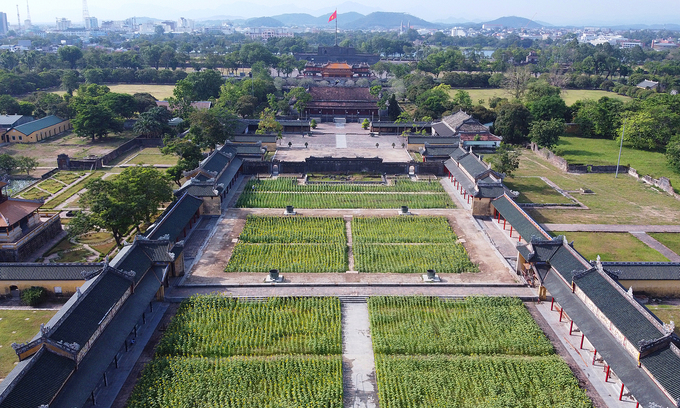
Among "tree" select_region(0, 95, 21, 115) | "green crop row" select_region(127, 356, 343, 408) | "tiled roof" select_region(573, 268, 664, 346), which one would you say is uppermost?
"tree" select_region(0, 95, 21, 115)

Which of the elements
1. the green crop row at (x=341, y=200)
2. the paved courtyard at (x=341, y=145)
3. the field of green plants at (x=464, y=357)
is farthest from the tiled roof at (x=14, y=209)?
the paved courtyard at (x=341, y=145)

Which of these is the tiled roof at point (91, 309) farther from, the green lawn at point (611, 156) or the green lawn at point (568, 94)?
the green lawn at point (568, 94)

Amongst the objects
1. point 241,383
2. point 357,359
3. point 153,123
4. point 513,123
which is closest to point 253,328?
point 241,383

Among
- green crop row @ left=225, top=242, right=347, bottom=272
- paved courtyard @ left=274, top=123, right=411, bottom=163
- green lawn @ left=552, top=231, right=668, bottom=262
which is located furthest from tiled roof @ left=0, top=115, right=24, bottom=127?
green lawn @ left=552, top=231, right=668, bottom=262

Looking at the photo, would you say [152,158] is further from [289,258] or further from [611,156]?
[611,156]

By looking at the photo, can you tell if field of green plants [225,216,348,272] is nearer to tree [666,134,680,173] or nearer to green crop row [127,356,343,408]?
green crop row [127,356,343,408]

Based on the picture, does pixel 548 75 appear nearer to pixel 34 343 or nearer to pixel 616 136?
pixel 616 136

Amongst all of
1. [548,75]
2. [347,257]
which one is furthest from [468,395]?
[548,75]
